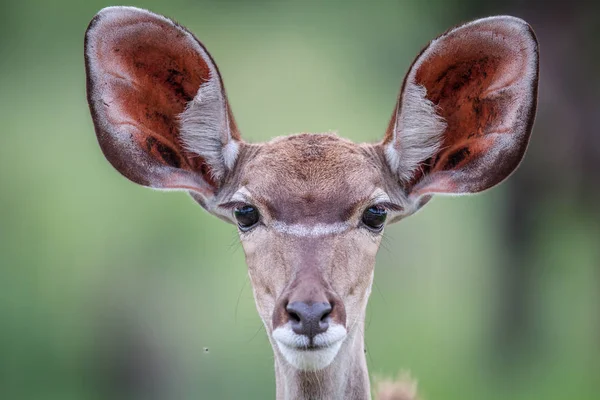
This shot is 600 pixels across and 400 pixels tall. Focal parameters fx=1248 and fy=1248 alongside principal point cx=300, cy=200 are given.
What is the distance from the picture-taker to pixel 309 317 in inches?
212

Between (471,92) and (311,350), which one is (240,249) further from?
(311,350)

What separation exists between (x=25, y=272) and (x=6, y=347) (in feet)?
7.55

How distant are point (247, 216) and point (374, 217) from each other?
0.62m

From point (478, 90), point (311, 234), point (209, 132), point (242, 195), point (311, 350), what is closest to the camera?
point (311, 350)

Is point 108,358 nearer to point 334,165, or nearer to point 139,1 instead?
point 139,1

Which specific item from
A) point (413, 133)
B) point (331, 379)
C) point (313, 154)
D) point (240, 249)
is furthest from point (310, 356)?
point (240, 249)

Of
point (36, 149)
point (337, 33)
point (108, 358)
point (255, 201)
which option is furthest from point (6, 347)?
point (255, 201)

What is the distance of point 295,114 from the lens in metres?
21.1

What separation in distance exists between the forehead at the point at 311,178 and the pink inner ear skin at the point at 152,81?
1.65 ft

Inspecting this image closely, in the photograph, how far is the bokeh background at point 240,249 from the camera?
15680 mm

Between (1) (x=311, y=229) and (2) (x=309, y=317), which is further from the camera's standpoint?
(1) (x=311, y=229)

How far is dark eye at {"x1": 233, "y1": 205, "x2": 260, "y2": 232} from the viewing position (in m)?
6.10

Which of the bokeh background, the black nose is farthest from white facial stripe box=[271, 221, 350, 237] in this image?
the bokeh background

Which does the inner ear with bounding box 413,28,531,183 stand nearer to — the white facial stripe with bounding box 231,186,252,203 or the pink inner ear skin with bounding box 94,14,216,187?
the white facial stripe with bounding box 231,186,252,203
